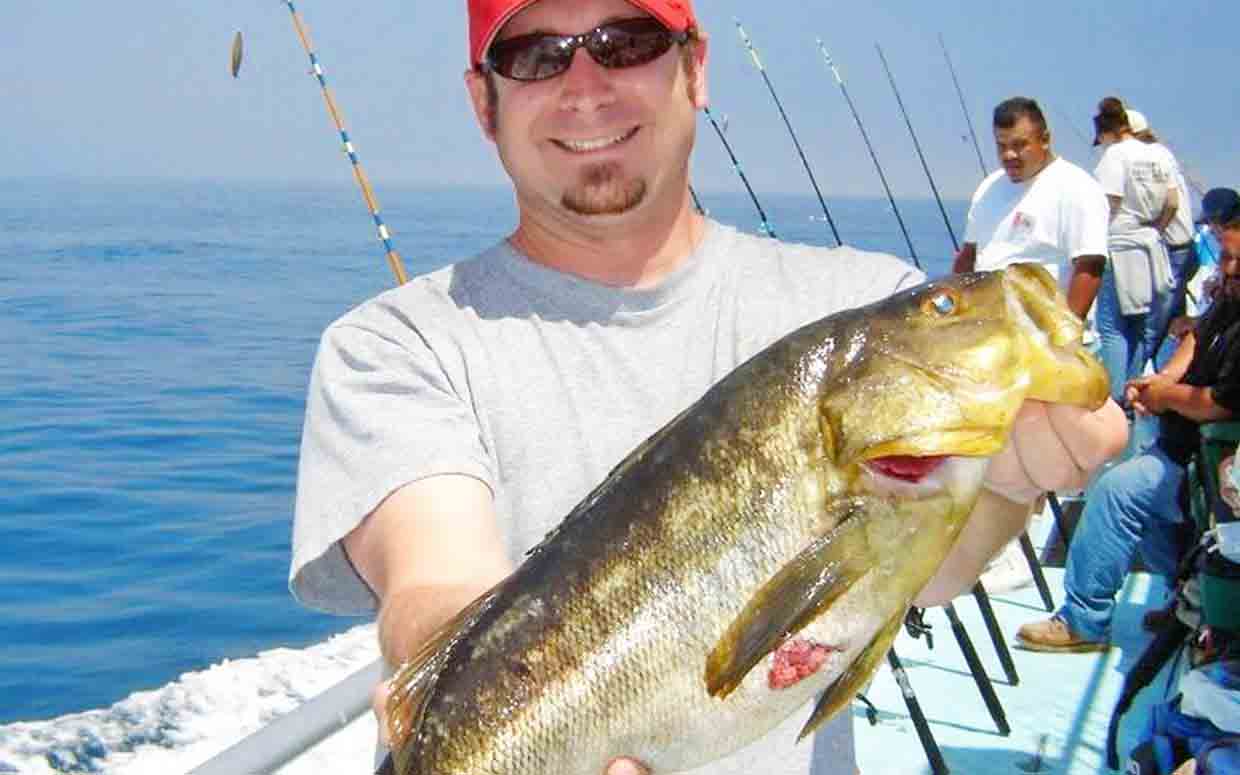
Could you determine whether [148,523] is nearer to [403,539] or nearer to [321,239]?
[403,539]

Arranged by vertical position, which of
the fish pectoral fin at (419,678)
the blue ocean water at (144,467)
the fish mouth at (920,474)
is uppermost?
the fish mouth at (920,474)

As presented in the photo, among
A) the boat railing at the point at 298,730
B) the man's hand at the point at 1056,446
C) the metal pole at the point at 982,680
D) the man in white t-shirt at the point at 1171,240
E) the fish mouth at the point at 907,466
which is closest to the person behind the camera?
the fish mouth at the point at 907,466

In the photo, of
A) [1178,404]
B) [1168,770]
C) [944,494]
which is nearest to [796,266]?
[944,494]

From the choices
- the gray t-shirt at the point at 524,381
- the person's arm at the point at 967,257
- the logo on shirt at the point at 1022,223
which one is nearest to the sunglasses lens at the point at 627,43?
the gray t-shirt at the point at 524,381

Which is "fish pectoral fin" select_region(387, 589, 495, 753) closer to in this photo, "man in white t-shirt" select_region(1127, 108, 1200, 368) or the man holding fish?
the man holding fish

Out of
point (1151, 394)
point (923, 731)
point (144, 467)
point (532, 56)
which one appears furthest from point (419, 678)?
point (144, 467)

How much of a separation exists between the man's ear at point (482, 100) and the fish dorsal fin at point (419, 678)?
3.40 feet

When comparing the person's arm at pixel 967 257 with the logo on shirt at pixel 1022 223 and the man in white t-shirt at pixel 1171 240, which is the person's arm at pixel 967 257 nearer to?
the logo on shirt at pixel 1022 223

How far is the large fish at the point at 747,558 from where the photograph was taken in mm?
1589

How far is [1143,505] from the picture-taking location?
197 inches

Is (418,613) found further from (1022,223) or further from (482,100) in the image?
(1022,223)

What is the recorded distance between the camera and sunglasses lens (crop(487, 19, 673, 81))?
2207 millimetres

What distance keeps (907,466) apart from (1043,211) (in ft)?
18.5

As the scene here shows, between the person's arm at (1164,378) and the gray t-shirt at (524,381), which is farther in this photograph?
the person's arm at (1164,378)
